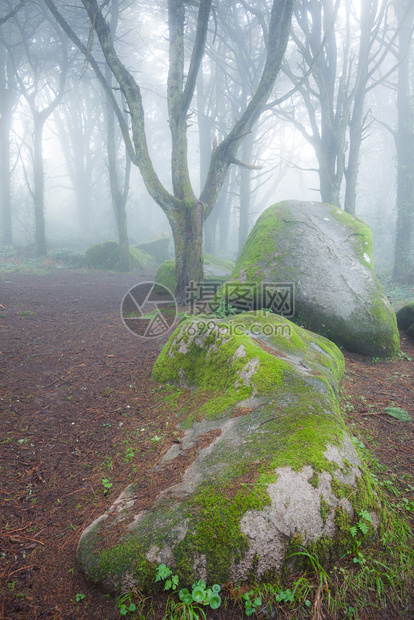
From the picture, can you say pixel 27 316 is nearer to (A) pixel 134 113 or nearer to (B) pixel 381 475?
(A) pixel 134 113

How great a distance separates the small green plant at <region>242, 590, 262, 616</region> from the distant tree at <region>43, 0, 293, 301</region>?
6.62 metres

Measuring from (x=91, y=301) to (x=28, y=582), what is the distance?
7.50 m

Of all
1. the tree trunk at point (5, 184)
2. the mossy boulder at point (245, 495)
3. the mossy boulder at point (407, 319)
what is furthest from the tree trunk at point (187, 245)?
the tree trunk at point (5, 184)

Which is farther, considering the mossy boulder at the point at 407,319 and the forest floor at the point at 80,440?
the mossy boulder at the point at 407,319

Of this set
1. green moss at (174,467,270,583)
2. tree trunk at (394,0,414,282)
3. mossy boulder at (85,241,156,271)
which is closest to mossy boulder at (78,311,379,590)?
green moss at (174,467,270,583)

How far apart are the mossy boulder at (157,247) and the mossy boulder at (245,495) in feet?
56.7

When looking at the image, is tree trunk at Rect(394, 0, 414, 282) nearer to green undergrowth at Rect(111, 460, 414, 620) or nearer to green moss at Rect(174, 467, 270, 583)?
green undergrowth at Rect(111, 460, 414, 620)

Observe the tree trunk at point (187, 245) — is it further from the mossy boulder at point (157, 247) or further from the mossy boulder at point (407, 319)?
the mossy boulder at point (157, 247)

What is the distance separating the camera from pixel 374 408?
11.8ft

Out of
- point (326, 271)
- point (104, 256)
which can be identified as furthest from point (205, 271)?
point (104, 256)

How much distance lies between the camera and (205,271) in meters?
10.9

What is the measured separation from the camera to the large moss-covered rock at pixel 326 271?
205 inches

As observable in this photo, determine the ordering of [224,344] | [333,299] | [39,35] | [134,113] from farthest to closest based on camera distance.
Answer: [39,35]
[134,113]
[333,299]
[224,344]

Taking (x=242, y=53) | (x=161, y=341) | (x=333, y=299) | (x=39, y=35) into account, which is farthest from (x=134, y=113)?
(x=39, y=35)
